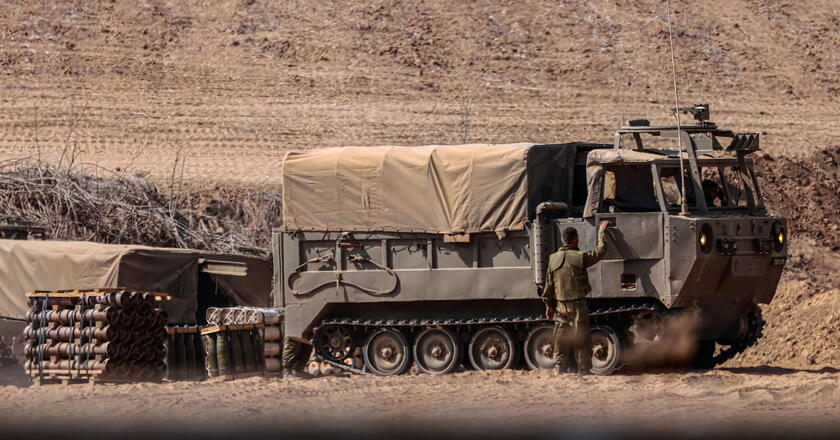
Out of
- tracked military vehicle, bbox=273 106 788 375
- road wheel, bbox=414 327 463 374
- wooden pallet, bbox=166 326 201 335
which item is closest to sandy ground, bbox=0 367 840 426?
road wheel, bbox=414 327 463 374

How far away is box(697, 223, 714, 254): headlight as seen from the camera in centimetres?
1538

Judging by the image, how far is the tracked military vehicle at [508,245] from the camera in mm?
15789

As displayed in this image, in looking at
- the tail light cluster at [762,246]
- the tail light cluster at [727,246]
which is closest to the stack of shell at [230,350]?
the tail light cluster at [727,246]

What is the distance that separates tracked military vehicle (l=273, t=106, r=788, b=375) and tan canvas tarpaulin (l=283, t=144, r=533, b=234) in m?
0.02

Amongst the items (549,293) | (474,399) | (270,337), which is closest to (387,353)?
(270,337)

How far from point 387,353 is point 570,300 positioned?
2.70 m

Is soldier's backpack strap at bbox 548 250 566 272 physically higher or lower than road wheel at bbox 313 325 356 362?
higher

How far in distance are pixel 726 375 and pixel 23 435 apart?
7.36m

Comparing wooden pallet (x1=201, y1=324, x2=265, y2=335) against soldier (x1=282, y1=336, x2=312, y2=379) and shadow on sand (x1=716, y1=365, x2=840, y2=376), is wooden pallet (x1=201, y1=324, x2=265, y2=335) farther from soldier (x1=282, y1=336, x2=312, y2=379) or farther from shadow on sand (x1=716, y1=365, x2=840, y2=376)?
shadow on sand (x1=716, y1=365, x2=840, y2=376)

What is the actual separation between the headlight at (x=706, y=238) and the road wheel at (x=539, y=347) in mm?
2033

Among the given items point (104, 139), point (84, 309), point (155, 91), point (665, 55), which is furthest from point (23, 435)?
point (665, 55)

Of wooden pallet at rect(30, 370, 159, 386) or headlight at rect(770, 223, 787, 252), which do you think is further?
wooden pallet at rect(30, 370, 159, 386)

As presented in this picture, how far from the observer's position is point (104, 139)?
3369cm

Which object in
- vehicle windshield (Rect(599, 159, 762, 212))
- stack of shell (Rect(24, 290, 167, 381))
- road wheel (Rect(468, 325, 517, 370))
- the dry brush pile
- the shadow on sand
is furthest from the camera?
the dry brush pile
